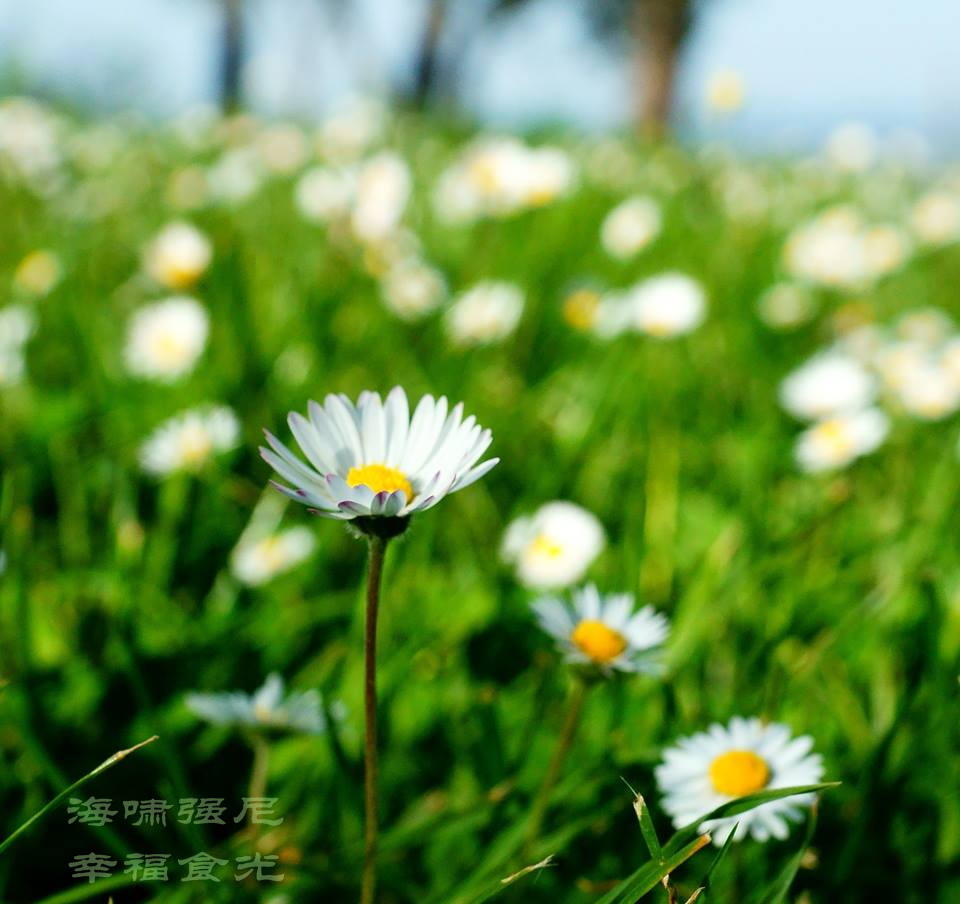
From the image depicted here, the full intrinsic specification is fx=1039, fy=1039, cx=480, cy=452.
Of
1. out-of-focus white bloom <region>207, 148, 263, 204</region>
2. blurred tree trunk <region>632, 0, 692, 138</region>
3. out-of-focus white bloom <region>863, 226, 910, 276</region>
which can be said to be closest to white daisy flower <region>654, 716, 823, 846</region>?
out-of-focus white bloom <region>863, 226, 910, 276</region>

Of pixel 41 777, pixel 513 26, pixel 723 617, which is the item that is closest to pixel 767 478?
pixel 723 617

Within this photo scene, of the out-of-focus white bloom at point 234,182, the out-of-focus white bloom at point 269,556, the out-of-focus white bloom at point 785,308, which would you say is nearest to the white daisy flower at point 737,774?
the out-of-focus white bloom at point 269,556

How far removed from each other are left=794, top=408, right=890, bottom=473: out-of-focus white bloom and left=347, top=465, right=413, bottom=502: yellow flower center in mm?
796

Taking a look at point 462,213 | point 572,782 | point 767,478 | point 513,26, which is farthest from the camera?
point 513,26

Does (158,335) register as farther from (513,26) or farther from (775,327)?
(513,26)

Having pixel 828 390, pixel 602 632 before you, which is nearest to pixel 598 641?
pixel 602 632

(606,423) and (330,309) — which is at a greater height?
(330,309)

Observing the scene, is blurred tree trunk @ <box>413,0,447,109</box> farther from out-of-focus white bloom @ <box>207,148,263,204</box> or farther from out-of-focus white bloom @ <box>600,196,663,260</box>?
out-of-focus white bloom @ <box>600,196,663,260</box>

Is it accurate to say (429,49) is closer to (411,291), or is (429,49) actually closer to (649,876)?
(411,291)

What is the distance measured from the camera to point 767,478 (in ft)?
4.45

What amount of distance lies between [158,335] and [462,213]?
932mm

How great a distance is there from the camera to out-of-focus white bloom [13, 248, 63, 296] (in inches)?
69.4

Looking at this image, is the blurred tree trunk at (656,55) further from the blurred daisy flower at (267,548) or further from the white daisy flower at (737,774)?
the white daisy flower at (737,774)

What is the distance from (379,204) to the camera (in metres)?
1.80
